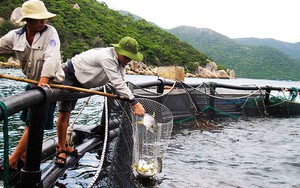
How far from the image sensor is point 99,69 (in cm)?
427

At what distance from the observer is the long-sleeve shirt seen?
3970 millimetres

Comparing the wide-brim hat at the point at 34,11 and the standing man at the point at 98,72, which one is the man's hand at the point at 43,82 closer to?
the wide-brim hat at the point at 34,11

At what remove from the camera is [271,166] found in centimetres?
593

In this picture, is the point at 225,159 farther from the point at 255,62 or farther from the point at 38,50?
the point at 255,62

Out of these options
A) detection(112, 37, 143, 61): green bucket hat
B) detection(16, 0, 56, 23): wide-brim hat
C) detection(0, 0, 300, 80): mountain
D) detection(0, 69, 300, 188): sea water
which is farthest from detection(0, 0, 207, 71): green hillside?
detection(16, 0, 56, 23): wide-brim hat

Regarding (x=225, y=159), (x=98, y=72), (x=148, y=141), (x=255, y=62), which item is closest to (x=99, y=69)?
(x=98, y=72)

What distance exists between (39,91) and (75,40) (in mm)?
69303

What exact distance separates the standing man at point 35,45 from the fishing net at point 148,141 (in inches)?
54.3

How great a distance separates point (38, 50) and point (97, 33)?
7789cm

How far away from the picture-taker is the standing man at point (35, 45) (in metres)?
3.22

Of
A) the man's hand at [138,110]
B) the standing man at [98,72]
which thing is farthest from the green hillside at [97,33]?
the man's hand at [138,110]

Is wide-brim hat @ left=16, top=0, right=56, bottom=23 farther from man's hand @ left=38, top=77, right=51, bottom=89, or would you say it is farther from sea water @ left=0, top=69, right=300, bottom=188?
sea water @ left=0, top=69, right=300, bottom=188

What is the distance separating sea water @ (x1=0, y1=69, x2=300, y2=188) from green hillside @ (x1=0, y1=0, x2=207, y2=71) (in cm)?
4919

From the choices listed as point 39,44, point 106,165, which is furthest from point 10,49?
point 106,165
